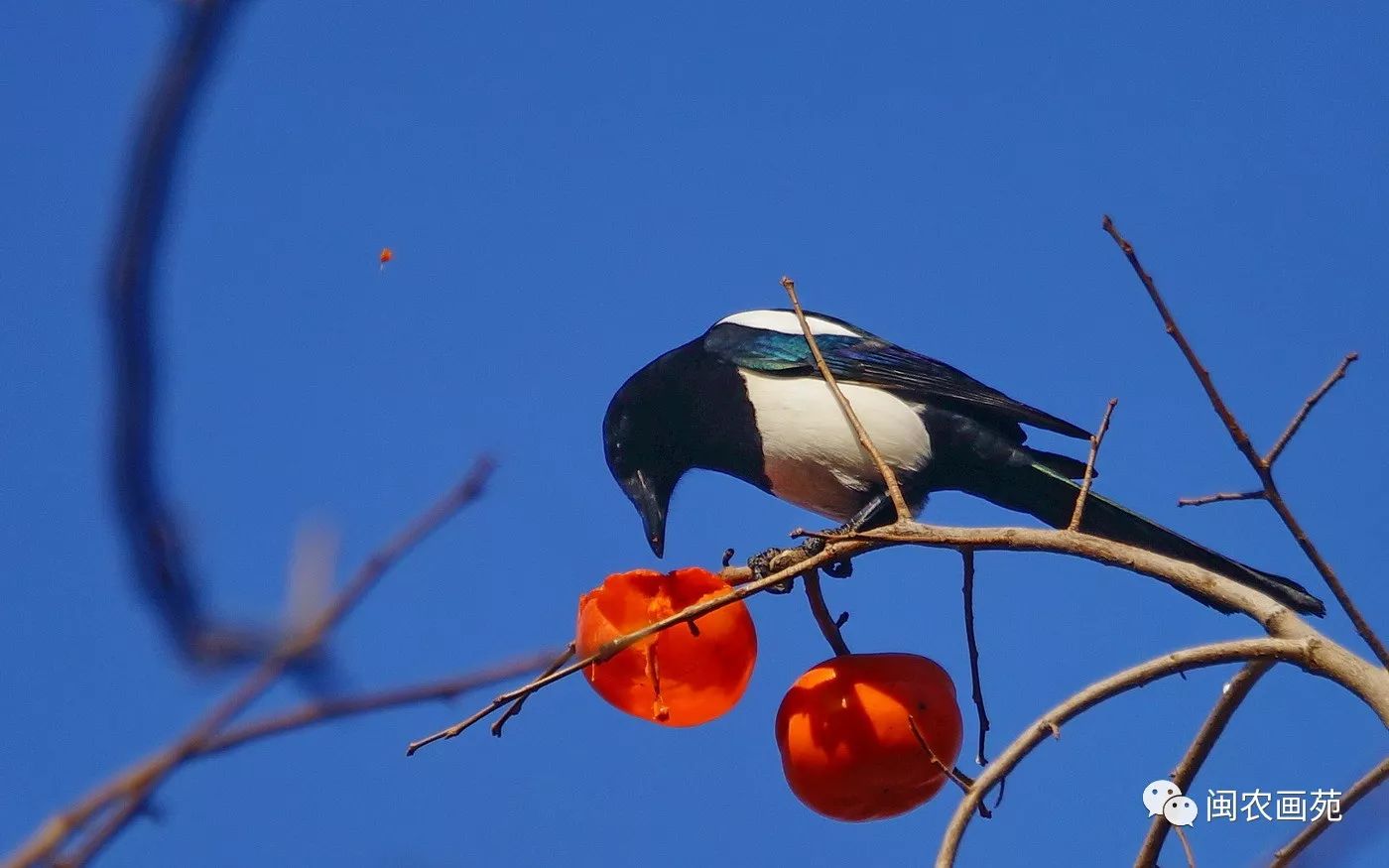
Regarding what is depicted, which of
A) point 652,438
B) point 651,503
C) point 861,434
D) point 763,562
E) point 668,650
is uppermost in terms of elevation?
point 652,438

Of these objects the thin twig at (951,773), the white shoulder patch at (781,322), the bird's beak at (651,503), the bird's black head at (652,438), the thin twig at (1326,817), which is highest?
the white shoulder patch at (781,322)

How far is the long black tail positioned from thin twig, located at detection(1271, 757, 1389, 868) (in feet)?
1.59

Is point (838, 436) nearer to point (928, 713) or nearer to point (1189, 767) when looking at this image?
point (928, 713)

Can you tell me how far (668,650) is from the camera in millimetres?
3420

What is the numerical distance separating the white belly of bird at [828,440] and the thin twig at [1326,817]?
233 centimetres

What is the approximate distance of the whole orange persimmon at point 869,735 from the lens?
A: 3375mm

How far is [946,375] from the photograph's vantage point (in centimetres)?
523

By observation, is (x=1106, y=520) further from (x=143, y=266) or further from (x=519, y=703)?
(x=143, y=266)

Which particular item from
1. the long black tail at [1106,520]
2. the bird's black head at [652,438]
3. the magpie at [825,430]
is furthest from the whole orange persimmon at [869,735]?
the bird's black head at [652,438]

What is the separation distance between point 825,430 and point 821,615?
140 centimetres

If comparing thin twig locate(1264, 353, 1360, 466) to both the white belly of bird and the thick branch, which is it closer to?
the thick branch

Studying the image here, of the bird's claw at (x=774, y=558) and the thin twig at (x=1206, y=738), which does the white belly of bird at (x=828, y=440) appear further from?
the thin twig at (x=1206, y=738)

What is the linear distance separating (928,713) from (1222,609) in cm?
71

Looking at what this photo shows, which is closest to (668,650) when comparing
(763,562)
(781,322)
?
(763,562)
